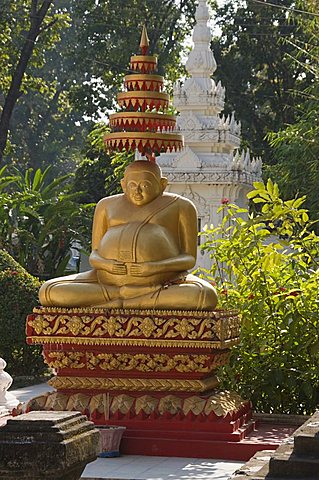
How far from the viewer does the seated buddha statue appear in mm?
10062

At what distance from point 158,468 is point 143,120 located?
3177 millimetres

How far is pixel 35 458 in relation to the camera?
489 centimetres

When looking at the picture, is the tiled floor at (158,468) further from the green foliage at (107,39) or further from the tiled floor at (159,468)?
the green foliage at (107,39)

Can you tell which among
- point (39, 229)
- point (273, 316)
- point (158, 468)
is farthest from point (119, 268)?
point (39, 229)

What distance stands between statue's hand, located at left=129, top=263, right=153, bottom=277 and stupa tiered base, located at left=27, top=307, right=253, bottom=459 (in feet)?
1.21

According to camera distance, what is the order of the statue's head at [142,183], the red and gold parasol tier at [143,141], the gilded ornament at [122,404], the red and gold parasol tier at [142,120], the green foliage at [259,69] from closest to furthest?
the gilded ornament at [122,404]
the statue's head at [142,183]
the red and gold parasol tier at [143,141]
the red and gold parasol tier at [142,120]
the green foliage at [259,69]

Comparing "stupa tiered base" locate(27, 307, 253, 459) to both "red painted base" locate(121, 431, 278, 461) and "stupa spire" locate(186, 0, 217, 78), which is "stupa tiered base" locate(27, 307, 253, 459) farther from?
"stupa spire" locate(186, 0, 217, 78)

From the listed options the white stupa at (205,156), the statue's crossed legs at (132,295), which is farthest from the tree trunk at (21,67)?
the statue's crossed legs at (132,295)

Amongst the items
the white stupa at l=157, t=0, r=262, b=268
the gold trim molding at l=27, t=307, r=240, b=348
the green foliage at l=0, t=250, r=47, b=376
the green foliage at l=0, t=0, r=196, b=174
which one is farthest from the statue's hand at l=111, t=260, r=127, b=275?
the green foliage at l=0, t=0, r=196, b=174

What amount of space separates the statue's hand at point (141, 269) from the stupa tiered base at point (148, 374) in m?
0.37

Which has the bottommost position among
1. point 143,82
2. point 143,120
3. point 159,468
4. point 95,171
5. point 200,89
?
point 159,468

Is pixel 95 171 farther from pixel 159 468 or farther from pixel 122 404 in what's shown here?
pixel 159 468

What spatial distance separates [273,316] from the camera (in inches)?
432

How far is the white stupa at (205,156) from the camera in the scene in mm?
19859
